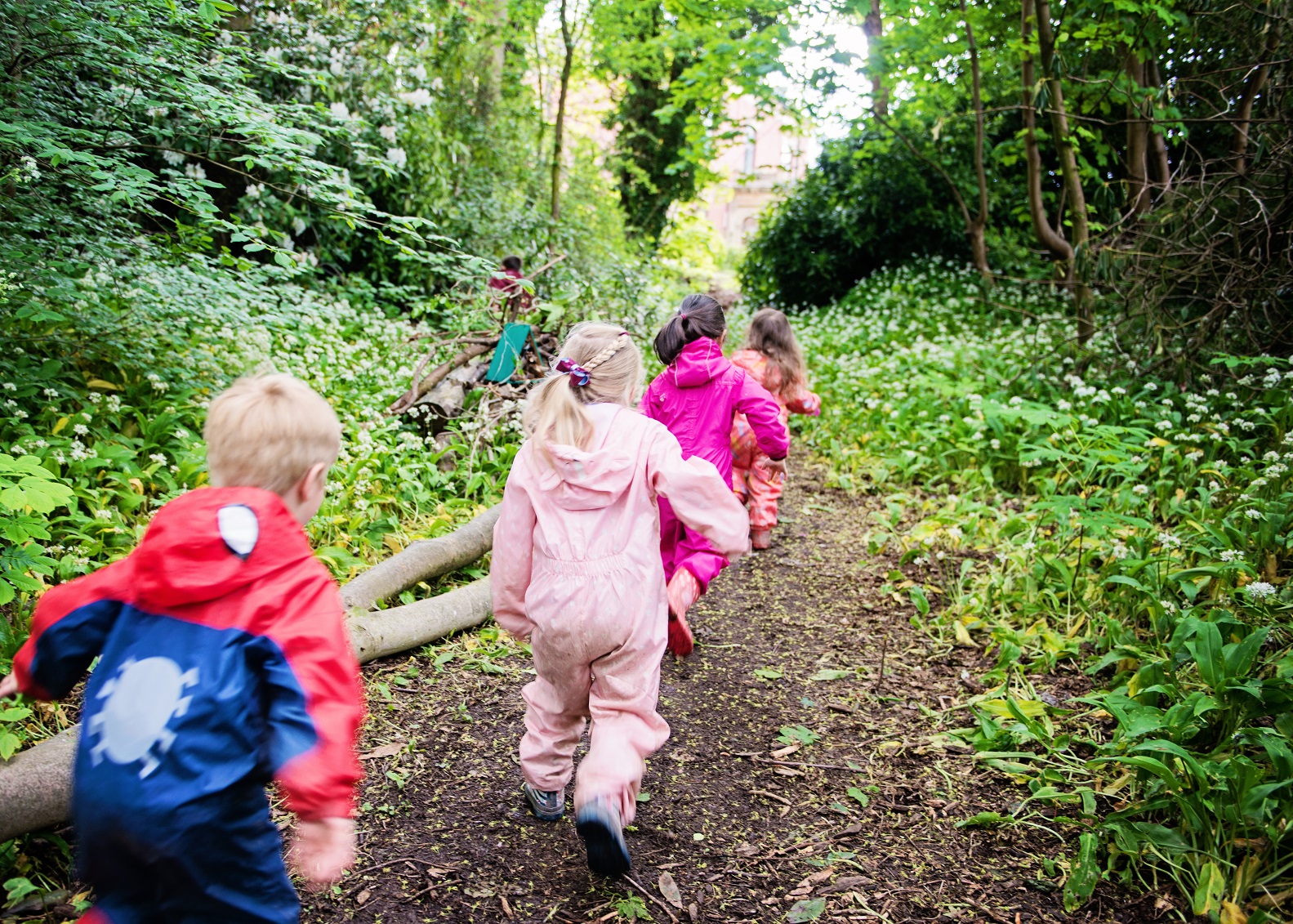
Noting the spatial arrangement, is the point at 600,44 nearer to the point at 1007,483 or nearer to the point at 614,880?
the point at 1007,483

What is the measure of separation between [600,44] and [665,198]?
174 inches

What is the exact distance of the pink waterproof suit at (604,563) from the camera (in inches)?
92.6

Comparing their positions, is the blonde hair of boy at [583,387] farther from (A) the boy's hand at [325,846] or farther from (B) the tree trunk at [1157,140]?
(B) the tree trunk at [1157,140]

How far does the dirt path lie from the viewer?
239cm

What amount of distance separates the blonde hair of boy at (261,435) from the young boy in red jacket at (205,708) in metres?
0.07

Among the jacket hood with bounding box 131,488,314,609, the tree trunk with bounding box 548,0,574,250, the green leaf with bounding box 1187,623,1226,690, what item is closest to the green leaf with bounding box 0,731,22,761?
the jacket hood with bounding box 131,488,314,609

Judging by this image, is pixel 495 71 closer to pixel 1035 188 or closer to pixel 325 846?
pixel 1035 188

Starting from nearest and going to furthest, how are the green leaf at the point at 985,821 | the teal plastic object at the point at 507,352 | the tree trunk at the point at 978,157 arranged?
the green leaf at the point at 985,821
the teal plastic object at the point at 507,352
the tree trunk at the point at 978,157

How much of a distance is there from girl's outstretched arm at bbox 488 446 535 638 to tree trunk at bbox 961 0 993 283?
817cm

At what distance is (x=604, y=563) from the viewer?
7.79ft

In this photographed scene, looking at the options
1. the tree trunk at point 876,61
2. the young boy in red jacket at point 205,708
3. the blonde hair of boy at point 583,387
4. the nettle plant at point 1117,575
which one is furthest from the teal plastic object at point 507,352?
the tree trunk at point 876,61

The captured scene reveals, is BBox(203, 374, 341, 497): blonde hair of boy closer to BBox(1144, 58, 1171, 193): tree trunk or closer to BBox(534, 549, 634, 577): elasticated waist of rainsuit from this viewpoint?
BBox(534, 549, 634, 577): elasticated waist of rainsuit

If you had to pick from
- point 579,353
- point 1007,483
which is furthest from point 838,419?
point 579,353

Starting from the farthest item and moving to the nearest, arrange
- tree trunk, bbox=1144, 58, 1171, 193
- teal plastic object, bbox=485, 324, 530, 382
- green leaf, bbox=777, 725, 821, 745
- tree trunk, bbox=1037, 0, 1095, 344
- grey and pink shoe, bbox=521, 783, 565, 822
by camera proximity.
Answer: tree trunk, bbox=1144, 58, 1171, 193 < tree trunk, bbox=1037, 0, 1095, 344 < teal plastic object, bbox=485, 324, 530, 382 < green leaf, bbox=777, 725, 821, 745 < grey and pink shoe, bbox=521, 783, 565, 822
